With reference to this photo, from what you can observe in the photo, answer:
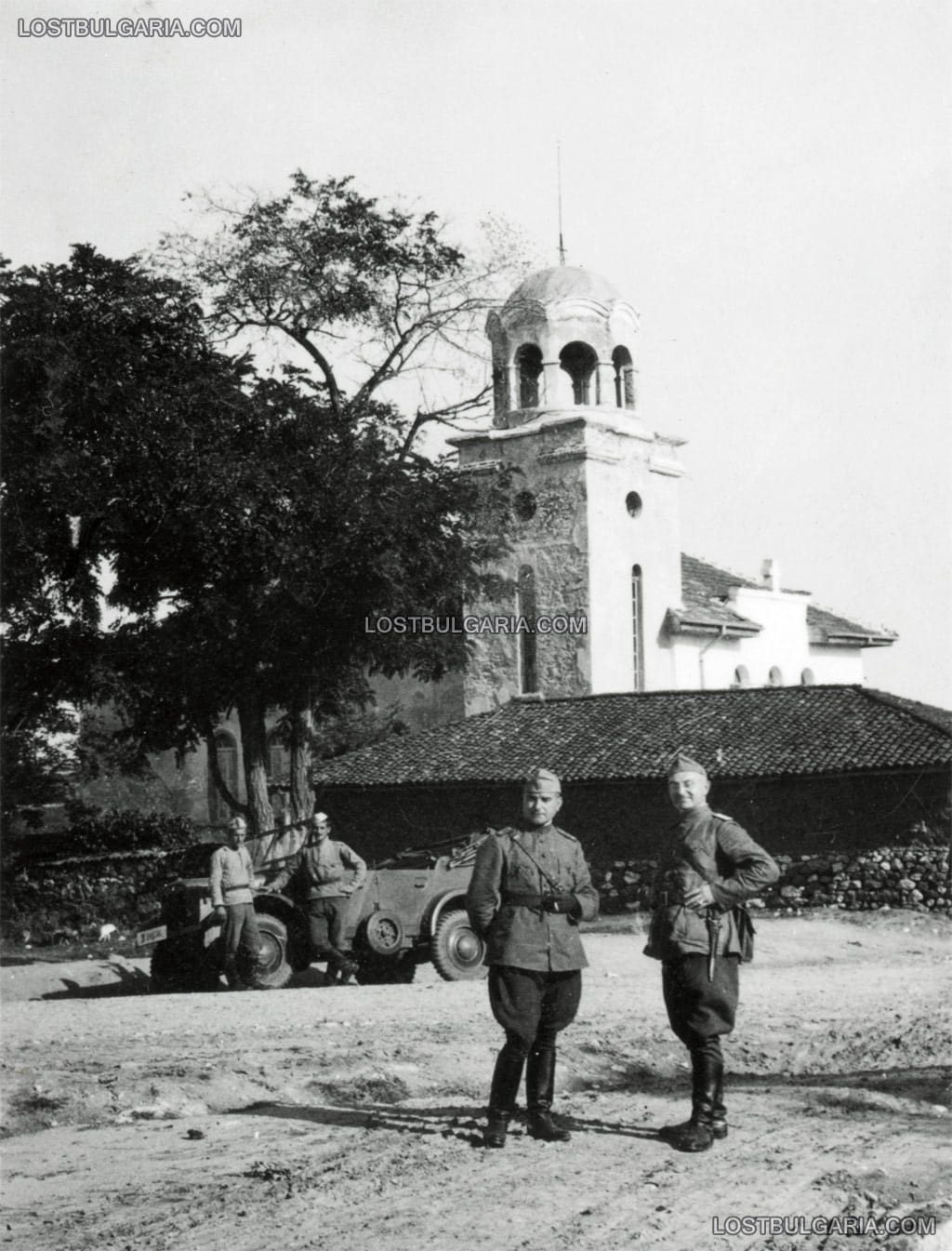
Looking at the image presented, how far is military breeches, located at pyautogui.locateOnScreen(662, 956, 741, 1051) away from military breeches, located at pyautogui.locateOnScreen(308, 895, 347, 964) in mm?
9358

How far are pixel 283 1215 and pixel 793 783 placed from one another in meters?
20.4

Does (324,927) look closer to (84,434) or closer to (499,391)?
(84,434)

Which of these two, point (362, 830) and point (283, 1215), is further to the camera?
point (362, 830)

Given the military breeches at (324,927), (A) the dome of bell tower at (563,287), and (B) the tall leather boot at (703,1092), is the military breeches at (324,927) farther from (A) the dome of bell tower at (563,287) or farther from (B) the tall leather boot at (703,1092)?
(A) the dome of bell tower at (563,287)

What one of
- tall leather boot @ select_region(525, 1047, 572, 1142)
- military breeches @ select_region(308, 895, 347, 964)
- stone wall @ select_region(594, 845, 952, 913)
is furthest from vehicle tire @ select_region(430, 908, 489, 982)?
tall leather boot @ select_region(525, 1047, 572, 1142)

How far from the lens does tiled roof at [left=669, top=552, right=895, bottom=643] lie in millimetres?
39625

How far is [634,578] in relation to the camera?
38.1 m

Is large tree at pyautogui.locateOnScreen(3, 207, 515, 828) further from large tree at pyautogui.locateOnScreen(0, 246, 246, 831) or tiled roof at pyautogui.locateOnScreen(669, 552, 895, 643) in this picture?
tiled roof at pyautogui.locateOnScreen(669, 552, 895, 643)

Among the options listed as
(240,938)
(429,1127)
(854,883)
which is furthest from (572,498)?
(429,1127)

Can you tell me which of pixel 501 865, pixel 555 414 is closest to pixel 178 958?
pixel 501 865

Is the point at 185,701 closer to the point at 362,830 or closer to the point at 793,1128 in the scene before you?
the point at 362,830

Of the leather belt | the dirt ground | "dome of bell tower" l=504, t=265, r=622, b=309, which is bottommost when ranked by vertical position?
the dirt ground

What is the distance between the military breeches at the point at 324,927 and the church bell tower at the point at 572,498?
19485mm

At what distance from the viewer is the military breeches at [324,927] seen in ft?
55.6
